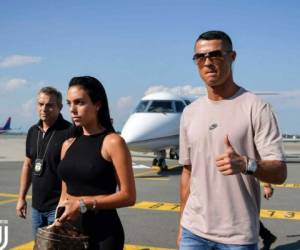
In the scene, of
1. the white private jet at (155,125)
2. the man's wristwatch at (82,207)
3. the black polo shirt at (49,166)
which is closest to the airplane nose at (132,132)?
the white private jet at (155,125)

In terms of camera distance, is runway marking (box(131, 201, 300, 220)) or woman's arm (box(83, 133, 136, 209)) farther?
runway marking (box(131, 201, 300, 220))

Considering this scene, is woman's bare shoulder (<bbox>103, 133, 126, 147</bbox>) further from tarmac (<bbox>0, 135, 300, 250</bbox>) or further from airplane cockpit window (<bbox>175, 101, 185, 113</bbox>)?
airplane cockpit window (<bbox>175, 101, 185, 113</bbox>)

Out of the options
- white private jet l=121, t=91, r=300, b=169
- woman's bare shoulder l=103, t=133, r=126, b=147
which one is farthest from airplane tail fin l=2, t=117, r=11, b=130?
woman's bare shoulder l=103, t=133, r=126, b=147

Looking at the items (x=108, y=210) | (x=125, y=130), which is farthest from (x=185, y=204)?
(x=125, y=130)

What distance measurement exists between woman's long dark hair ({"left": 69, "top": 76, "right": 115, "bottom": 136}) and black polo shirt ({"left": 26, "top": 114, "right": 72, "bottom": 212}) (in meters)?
1.07

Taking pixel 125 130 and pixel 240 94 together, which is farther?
pixel 125 130

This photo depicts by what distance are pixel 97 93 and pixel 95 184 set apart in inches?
25.5

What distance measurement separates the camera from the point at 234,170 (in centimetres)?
241

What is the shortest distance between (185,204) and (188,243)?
1.06ft

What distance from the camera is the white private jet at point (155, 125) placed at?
1572 cm

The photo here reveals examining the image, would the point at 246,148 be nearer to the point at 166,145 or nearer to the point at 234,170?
the point at 234,170

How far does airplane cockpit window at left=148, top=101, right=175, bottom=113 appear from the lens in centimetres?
1727

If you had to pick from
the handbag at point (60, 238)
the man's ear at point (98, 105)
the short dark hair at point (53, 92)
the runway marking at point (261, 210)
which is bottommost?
the runway marking at point (261, 210)

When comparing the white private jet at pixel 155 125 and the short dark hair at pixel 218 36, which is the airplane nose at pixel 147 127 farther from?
the short dark hair at pixel 218 36
